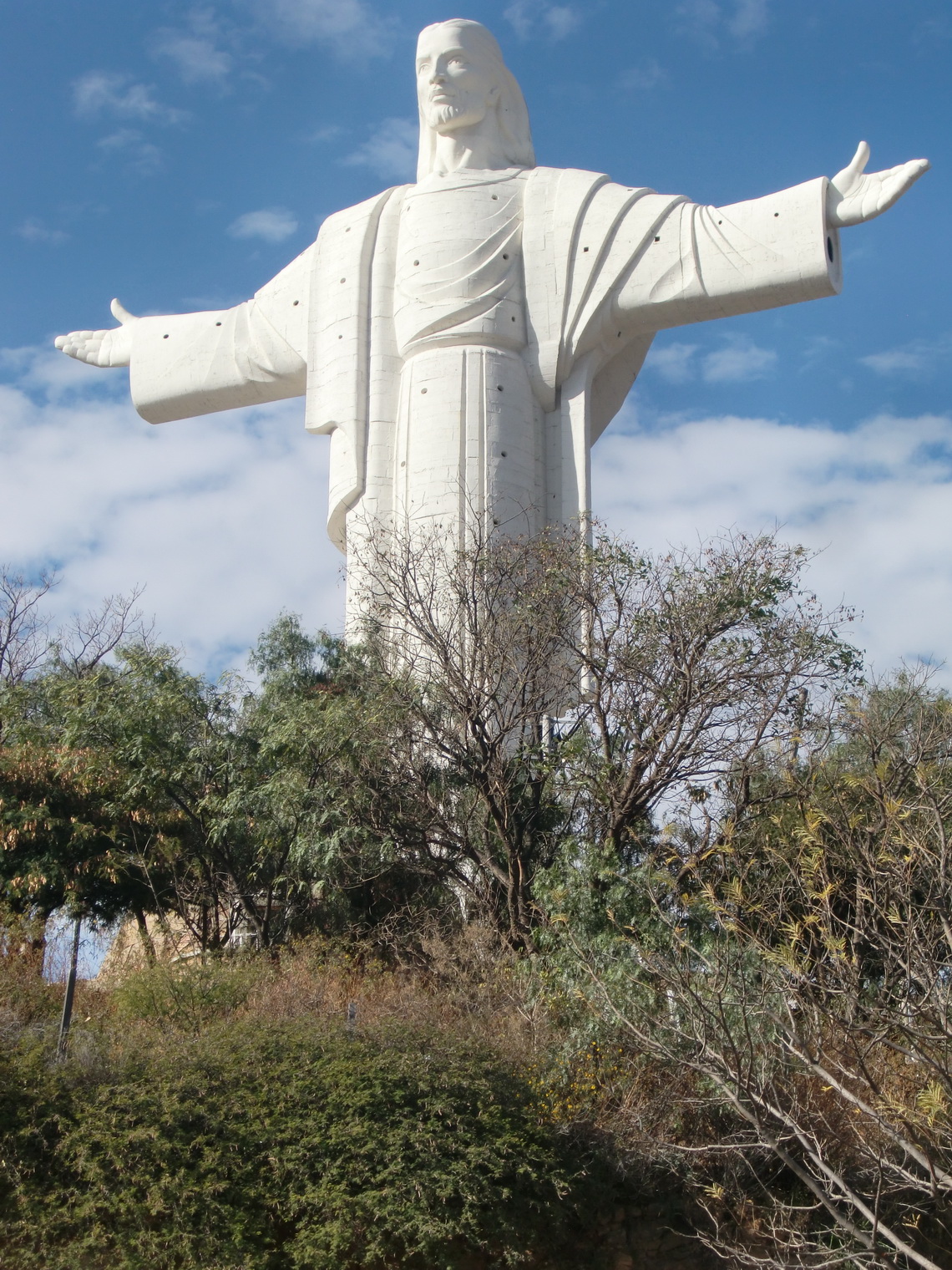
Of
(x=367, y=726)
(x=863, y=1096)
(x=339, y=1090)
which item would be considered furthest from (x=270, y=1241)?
(x=367, y=726)

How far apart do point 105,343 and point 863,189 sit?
9.92 meters

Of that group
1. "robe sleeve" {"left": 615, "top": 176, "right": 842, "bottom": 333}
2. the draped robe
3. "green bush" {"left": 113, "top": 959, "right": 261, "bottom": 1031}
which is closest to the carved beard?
the draped robe

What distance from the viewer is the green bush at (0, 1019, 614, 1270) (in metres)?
8.33

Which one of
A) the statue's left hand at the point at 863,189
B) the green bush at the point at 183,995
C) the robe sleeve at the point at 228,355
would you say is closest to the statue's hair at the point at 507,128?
the robe sleeve at the point at 228,355

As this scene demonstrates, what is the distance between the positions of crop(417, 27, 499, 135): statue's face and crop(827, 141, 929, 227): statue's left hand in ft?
15.2

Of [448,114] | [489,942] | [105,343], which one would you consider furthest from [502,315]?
[489,942]

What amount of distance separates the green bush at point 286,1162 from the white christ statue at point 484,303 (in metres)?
7.86

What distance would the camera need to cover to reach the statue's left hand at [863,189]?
16781 millimetres

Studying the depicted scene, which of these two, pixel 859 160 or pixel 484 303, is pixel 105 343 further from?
pixel 859 160

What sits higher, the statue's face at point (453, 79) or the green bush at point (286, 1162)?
the statue's face at point (453, 79)

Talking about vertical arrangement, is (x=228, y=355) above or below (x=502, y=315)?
above

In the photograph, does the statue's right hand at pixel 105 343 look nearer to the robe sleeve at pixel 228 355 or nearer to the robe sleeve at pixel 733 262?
the robe sleeve at pixel 228 355

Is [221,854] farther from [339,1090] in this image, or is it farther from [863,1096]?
[863,1096]

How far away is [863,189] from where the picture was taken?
675 inches
